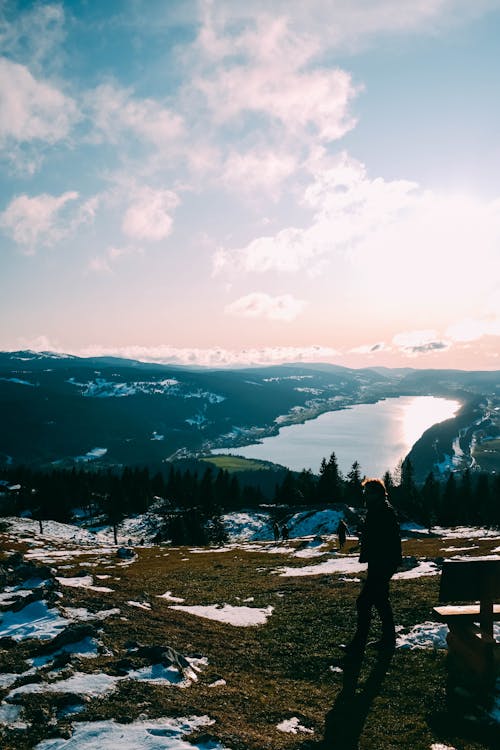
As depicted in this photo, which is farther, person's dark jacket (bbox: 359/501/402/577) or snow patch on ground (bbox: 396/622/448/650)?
snow patch on ground (bbox: 396/622/448/650)

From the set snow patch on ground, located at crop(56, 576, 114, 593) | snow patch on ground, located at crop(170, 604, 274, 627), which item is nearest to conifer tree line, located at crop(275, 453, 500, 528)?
snow patch on ground, located at crop(56, 576, 114, 593)

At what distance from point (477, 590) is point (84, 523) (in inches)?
4740

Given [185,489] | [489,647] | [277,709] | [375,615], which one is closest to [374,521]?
[489,647]

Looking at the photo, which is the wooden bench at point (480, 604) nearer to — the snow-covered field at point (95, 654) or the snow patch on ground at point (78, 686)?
the snow-covered field at point (95, 654)

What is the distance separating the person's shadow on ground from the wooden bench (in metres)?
1.72

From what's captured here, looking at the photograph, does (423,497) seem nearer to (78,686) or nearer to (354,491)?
(354,491)

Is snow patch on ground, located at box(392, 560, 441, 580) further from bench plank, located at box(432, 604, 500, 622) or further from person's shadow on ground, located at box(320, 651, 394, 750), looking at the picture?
bench plank, located at box(432, 604, 500, 622)

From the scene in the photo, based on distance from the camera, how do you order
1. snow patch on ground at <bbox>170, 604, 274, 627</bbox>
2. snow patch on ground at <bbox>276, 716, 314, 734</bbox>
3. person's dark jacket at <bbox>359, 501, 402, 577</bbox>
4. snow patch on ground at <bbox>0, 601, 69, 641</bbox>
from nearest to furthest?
1. snow patch on ground at <bbox>276, 716, 314, 734</bbox>
2. person's dark jacket at <bbox>359, 501, 402, 577</bbox>
3. snow patch on ground at <bbox>0, 601, 69, 641</bbox>
4. snow patch on ground at <bbox>170, 604, 274, 627</bbox>

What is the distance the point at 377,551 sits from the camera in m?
9.90

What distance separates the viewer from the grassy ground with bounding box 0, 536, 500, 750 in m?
7.39

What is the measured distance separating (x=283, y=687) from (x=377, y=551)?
358 centimetres

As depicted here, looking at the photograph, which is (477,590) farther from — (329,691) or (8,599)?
(8,599)

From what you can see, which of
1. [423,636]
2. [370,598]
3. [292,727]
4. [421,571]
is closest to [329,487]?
[421,571]

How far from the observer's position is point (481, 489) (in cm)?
9775
